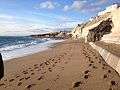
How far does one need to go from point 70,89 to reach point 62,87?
345 mm

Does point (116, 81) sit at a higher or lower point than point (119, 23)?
lower

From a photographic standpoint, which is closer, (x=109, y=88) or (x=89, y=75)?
(x=109, y=88)

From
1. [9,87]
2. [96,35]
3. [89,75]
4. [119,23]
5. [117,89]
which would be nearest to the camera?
[117,89]

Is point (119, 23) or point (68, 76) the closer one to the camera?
point (68, 76)

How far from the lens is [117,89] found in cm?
632

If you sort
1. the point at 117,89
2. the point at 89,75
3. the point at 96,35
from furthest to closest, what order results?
the point at 96,35 < the point at 89,75 < the point at 117,89

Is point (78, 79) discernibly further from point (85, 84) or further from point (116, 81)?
point (116, 81)

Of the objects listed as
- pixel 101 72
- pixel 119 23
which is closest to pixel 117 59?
pixel 101 72

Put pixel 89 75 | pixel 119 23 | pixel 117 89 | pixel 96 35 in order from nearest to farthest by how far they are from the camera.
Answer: pixel 117 89
pixel 89 75
pixel 119 23
pixel 96 35

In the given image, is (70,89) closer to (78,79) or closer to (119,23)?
(78,79)

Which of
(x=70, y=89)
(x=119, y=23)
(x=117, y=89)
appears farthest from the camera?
(x=119, y=23)

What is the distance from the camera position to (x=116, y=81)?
7062 millimetres

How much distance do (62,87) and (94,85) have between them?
0.90 metres

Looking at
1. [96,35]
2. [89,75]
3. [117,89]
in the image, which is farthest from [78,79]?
[96,35]
